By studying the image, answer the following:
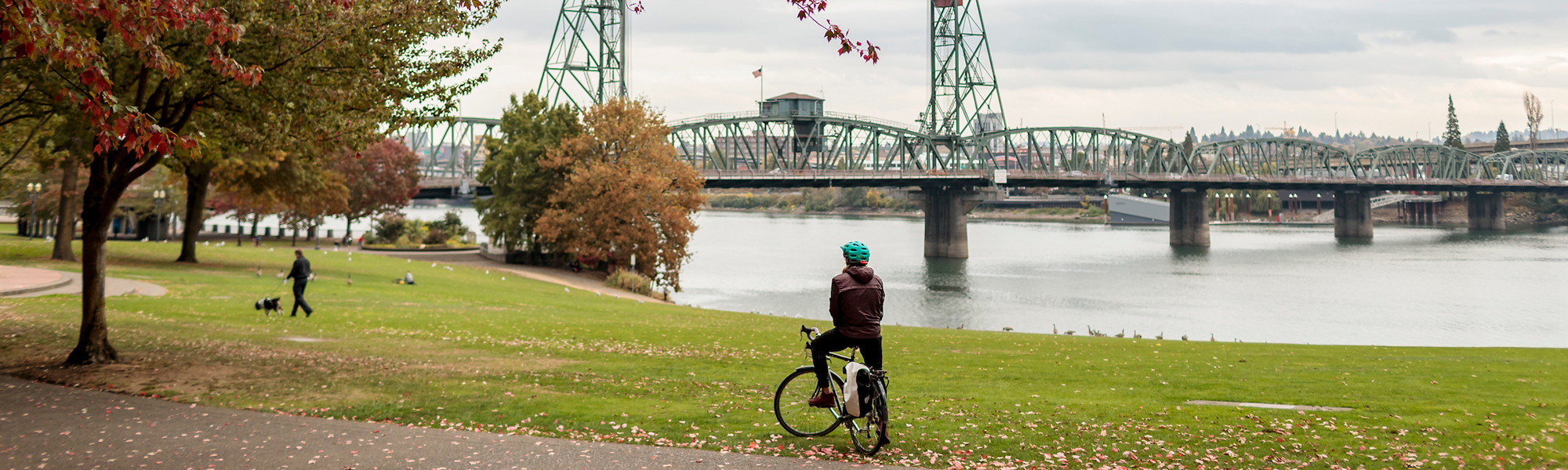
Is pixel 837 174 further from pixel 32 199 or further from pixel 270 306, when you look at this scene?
pixel 270 306

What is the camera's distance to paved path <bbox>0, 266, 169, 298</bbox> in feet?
81.5

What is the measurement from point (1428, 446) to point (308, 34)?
15308 millimetres

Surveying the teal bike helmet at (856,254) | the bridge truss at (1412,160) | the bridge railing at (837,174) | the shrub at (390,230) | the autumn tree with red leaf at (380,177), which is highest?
the bridge truss at (1412,160)

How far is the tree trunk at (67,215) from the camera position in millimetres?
37125

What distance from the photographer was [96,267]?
48.8 feet

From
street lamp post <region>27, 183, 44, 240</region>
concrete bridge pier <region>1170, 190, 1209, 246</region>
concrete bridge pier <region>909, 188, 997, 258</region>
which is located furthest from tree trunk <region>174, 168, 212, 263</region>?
concrete bridge pier <region>1170, 190, 1209, 246</region>

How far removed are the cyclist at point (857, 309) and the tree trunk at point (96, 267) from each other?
36.7 ft

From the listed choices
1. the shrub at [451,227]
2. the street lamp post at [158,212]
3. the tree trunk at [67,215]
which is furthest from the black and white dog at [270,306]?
the shrub at [451,227]

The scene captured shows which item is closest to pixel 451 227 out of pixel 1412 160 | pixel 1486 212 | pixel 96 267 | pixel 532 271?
pixel 532 271

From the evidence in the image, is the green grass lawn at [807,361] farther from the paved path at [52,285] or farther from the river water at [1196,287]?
the river water at [1196,287]

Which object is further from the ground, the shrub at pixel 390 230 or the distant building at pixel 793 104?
the distant building at pixel 793 104

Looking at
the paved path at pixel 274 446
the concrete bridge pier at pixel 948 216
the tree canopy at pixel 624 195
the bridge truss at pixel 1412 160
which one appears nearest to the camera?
the paved path at pixel 274 446

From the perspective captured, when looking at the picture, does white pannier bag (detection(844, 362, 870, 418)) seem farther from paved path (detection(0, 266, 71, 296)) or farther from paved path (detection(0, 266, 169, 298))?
paved path (detection(0, 266, 71, 296))

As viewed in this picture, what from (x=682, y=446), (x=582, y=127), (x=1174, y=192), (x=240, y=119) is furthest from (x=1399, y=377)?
(x=1174, y=192)
